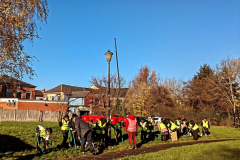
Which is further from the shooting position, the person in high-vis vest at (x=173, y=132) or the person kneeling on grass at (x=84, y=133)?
the person in high-vis vest at (x=173, y=132)

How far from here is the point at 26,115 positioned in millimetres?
30906

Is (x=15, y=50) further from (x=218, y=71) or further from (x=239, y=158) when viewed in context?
(x=218, y=71)

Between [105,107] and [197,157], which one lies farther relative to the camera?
[105,107]

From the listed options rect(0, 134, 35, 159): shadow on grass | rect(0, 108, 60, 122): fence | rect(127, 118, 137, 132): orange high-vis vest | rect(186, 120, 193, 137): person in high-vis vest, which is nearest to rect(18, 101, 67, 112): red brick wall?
rect(0, 108, 60, 122): fence

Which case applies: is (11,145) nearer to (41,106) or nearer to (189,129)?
(189,129)

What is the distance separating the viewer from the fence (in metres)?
29.5

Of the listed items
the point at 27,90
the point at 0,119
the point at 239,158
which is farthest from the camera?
the point at 27,90

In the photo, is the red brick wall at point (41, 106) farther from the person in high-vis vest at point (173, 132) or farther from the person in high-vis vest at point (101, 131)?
the person in high-vis vest at point (101, 131)

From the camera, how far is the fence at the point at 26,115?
96.7ft

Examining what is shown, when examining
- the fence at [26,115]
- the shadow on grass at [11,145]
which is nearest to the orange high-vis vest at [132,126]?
the shadow on grass at [11,145]

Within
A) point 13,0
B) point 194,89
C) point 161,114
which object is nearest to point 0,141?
point 13,0

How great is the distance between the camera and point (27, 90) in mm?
53312

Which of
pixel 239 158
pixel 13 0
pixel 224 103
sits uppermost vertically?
pixel 13 0

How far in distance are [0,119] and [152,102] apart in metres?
23.8
